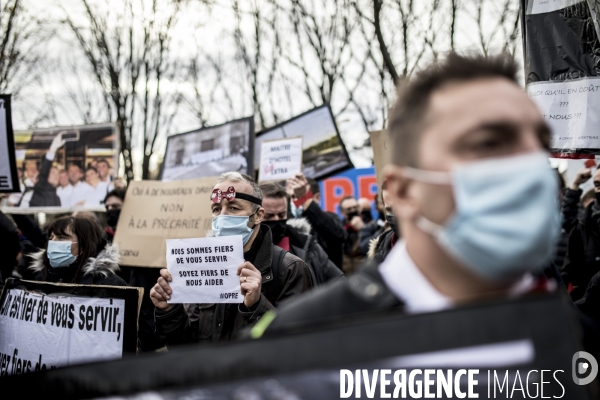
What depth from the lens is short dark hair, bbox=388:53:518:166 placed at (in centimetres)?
135

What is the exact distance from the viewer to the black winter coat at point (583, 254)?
5.75m

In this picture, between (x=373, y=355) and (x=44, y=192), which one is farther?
(x=44, y=192)

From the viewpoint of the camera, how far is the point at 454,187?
4.09 feet

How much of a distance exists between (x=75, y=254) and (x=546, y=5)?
3.98 meters

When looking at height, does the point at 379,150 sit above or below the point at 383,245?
above

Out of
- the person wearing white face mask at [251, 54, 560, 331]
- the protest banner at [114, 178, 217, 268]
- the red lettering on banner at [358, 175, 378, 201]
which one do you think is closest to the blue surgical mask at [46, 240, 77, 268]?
the protest banner at [114, 178, 217, 268]

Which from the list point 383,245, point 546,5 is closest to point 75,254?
point 383,245

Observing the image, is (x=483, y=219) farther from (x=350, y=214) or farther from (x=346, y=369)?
(x=350, y=214)

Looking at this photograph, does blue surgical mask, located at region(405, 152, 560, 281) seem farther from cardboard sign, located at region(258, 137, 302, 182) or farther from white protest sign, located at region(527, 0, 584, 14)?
cardboard sign, located at region(258, 137, 302, 182)

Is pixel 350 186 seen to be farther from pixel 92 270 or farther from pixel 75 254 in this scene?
pixel 92 270

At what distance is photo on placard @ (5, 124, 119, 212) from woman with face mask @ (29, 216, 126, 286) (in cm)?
337

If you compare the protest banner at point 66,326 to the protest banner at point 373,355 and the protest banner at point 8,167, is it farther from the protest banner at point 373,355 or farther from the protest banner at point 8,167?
the protest banner at point 373,355

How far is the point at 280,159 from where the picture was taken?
681 centimetres

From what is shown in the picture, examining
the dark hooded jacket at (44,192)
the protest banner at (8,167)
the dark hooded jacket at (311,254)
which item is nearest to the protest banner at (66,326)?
the dark hooded jacket at (311,254)
